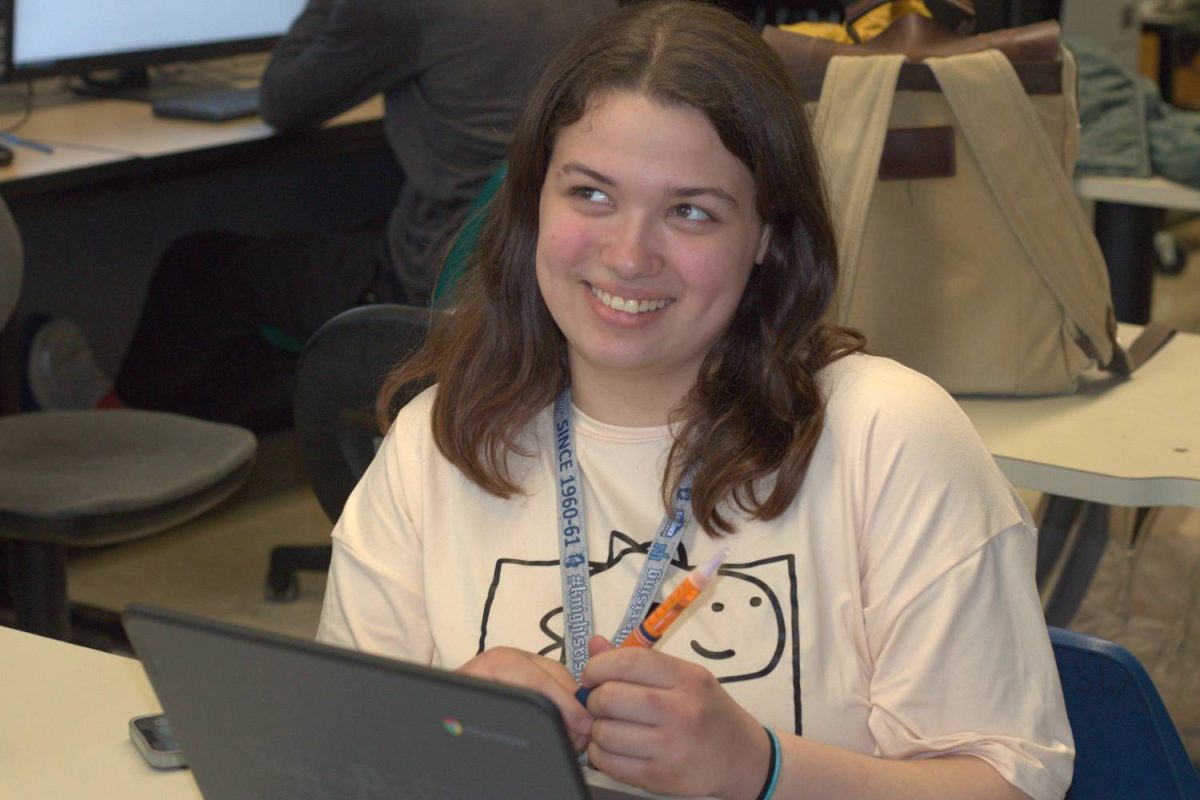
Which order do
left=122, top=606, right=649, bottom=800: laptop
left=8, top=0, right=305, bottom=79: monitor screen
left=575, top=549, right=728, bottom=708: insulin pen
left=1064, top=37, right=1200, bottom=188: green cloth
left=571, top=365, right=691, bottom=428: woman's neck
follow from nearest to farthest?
1. left=122, top=606, right=649, bottom=800: laptop
2. left=575, top=549, right=728, bottom=708: insulin pen
3. left=571, top=365, right=691, bottom=428: woman's neck
4. left=1064, top=37, right=1200, bottom=188: green cloth
5. left=8, top=0, right=305, bottom=79: monitor screen

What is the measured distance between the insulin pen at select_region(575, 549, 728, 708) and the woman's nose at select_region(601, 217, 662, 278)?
27cm

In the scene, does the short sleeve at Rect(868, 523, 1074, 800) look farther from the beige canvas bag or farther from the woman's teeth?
the beige canvas bag

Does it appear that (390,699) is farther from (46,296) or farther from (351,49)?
(46,296)

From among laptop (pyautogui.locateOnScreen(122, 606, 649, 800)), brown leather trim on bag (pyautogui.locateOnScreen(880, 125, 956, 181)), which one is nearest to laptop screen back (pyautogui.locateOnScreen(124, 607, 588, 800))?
laptop (pyautogui.locateOnScreen(122, 606, 649, 800))

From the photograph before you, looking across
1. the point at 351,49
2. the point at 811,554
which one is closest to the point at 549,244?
the point at 811,554

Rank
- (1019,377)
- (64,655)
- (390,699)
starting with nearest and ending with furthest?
(390,699)
(64,655)
(1019,377)

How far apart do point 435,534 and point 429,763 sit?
1.71 ft

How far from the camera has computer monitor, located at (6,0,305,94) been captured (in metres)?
3.05

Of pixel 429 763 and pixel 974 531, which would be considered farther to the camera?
pixel 974 531

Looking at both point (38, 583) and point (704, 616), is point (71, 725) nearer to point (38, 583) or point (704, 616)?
point (704, 616)

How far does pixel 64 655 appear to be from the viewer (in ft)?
3.97

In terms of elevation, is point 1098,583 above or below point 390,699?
below

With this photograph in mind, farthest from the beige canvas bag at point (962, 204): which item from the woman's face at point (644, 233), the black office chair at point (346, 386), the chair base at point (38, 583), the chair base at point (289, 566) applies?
the chair base at point (289, 566)

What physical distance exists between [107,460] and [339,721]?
1549 mm
